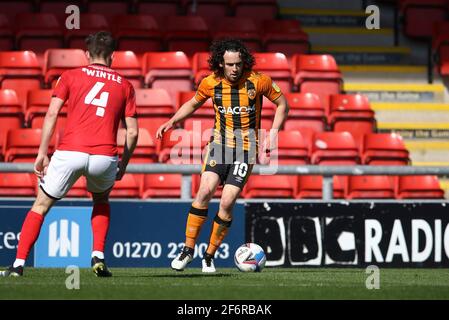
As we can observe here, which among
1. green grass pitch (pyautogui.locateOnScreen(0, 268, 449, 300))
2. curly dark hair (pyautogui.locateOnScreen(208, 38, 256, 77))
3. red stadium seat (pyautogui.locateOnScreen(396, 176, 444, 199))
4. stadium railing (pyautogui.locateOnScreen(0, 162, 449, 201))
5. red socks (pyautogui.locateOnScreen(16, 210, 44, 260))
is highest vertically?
curly dark hair (pyautogui.locateOnScreen(208, 38, 256, 77))

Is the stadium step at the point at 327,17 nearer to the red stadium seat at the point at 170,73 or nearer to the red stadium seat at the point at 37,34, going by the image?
the red stadium seat at the point at 170,73

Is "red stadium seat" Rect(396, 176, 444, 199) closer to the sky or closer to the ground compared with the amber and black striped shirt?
closer to the ground

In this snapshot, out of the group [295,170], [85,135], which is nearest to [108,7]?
[295,170]

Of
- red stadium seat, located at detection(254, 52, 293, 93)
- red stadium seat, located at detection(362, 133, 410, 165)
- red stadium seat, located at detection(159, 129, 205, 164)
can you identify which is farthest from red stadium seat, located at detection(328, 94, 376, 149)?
red stadium seat, located at detection(159, 129, 205, 164)

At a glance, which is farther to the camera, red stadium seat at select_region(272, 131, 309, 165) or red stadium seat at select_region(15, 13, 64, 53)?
red stadium seat at select_region(15, 13, 64, 53)

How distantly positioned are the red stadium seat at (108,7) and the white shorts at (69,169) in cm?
787

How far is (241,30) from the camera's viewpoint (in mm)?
15500

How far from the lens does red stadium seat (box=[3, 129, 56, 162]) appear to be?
12758 millimetres

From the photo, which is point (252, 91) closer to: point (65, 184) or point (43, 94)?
point (65, 184)

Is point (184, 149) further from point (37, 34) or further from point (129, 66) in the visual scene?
point (37, 34)

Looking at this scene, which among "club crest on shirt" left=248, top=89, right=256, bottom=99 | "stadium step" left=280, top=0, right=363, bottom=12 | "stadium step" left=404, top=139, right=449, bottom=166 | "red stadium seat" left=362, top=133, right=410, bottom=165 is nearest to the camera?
"club crest on shirt" left=248, top=89, right=256, bottom=99

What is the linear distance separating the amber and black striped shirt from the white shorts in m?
1.49

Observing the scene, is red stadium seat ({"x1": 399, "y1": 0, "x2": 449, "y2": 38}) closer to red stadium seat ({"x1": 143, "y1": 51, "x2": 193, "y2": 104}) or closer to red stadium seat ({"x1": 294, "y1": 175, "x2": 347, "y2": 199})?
red stadium seat ({"x1": 143, "y1": 51, "x2": 193, "y2": 104})

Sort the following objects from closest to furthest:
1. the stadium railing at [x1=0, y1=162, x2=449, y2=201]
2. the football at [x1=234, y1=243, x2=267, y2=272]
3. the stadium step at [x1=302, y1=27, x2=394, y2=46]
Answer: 1. the football at [x1=234, y1=243, x2=267, y2=272]
2. the stadium railing at [x1=0, y1=162, x2=449, y2=201]
3. the stadium step at [x1=302, y1=27, x2=394, y2=46]
